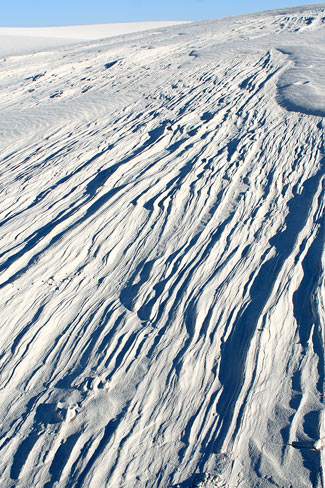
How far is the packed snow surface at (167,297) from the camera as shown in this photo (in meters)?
2.45

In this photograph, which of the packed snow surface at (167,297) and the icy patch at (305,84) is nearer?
the packed snow surface at (167,297)

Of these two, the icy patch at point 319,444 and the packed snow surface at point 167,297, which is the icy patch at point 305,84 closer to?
the packed snow surface at point 167,297

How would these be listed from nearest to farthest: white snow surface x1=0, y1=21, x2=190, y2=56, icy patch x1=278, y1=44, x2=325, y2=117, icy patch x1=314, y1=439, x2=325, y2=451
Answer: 1. icy patch x1=314, y1=439, x2=325, y2=451
2. icy patch x1=278, y1=44, x2=325, y2=117
3. white snow surface x1=0, y1=21, x2=190, y2=56

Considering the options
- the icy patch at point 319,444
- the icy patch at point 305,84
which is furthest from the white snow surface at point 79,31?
the icy patch at point 319,444

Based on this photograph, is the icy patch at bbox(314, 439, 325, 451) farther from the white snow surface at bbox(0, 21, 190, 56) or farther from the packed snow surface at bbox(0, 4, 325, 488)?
the white snow surface at bbox(0, 21, 190, 56)

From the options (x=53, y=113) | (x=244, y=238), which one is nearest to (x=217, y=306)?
(x=244, y=238)

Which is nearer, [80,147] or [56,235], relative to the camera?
[56,235]

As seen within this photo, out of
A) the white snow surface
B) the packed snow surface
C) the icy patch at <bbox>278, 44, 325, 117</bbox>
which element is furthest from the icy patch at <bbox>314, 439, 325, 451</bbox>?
the white snow surface

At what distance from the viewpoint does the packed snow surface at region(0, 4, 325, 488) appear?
2451mm

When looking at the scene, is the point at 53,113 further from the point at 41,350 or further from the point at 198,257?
the point at 41,350

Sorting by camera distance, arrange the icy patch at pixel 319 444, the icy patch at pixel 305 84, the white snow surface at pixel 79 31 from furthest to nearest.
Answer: the white snow surface at pixel 79 31
the icy patch at pixel 305 84
the icy patch at pixel 319 444

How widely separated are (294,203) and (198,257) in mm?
1358

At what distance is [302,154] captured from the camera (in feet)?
17.6

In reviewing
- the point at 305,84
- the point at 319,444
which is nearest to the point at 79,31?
the point at 305,84
